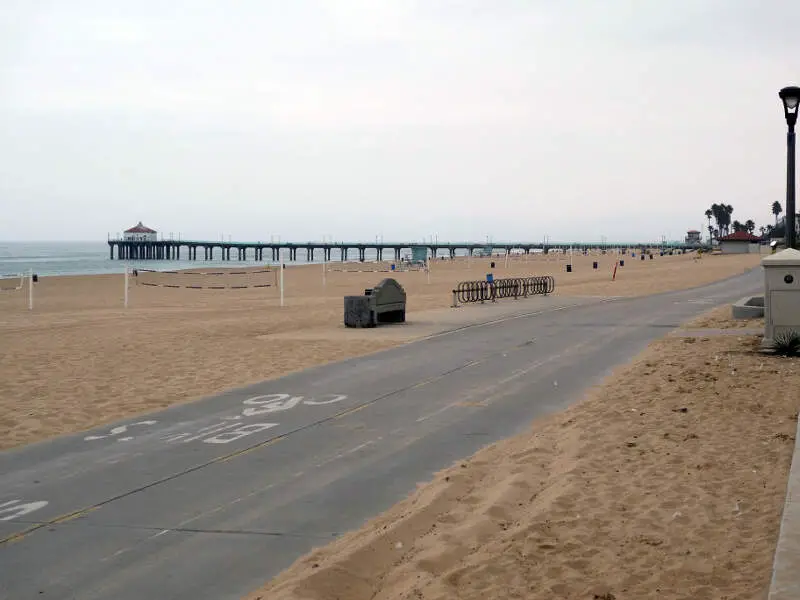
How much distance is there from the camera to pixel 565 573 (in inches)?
232

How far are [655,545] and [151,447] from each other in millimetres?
6648

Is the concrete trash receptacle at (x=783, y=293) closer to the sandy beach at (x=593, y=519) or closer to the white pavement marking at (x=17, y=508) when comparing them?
the sandy beach at (x=593, y=519)

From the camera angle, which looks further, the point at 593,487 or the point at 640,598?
the point at 593,487

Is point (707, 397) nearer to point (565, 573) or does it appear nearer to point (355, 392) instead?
point (355, 392)

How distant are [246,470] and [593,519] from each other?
411 cm

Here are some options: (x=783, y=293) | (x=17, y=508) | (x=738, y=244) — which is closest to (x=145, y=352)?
(x=17, y=508)

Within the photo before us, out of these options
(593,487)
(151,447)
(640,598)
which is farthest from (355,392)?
(640,598)

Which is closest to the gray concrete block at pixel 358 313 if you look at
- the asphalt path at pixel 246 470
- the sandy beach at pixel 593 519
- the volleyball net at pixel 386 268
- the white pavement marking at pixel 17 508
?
the asphalt path at pixel 246 470

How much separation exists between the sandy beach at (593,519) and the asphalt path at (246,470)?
1.82 feet

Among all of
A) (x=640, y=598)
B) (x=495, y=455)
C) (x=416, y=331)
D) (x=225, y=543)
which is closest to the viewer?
(x=640, y=598)

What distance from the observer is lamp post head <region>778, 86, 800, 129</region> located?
17.7 meters

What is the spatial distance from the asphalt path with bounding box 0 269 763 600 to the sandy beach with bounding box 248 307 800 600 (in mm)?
556

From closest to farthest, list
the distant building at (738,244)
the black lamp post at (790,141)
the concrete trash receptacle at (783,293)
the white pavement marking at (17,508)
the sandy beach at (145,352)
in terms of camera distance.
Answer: the white pavement marking at (17,508), the sandy beach at (145,352), the concrete trash receptacle at (783,293), the black lamp post at (790,141), the distant building at (738,244)

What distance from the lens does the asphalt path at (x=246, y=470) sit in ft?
21.8
